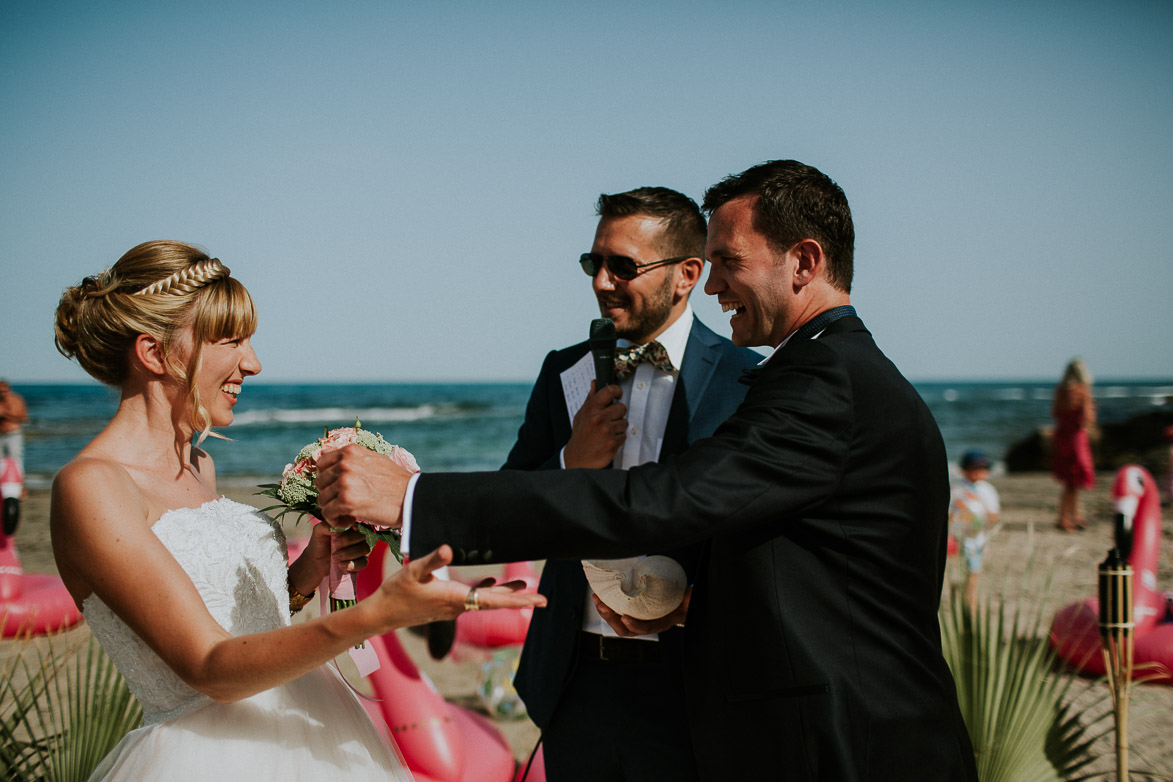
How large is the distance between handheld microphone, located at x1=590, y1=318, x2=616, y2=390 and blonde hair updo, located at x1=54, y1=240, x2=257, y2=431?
1.14 metres

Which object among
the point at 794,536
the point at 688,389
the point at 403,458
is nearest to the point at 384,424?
the point at 688,389

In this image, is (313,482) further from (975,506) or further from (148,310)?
(975,506)

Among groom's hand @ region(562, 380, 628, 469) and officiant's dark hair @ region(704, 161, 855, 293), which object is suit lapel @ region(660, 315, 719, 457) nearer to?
groom's hand @ region(562, 380, 628, 469)

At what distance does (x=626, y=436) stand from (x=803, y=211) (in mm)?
1169

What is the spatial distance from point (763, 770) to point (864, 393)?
35.4 inches

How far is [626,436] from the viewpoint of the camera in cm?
310

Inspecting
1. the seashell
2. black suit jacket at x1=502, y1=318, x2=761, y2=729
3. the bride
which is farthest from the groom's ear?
the seashell

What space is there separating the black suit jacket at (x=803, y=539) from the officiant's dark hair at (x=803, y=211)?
297mm

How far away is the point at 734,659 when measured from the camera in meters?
2.03

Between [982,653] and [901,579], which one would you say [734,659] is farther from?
[982,653]

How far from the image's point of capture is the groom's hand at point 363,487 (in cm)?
194

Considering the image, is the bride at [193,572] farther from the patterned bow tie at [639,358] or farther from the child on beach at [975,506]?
the child on beach at [975,506]

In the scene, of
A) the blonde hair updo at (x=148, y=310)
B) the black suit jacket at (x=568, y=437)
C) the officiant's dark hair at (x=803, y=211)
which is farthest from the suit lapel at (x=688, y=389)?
the blonde hair updo at (x=148, y=310)

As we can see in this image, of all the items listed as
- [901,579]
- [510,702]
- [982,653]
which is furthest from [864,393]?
[510,702]
